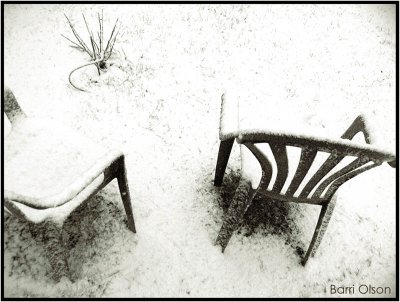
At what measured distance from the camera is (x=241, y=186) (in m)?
1.67

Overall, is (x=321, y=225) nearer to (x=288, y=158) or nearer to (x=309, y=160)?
(x=288, y=158)

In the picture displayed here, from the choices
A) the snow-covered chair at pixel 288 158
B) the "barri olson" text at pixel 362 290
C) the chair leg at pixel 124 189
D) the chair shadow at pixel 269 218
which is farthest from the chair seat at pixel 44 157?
the "barri olson" text at pixel 362 290

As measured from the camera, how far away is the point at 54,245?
1.50 m

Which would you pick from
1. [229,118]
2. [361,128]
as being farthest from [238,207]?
[361,128]

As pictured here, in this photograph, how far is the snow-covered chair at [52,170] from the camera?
53.5 inches

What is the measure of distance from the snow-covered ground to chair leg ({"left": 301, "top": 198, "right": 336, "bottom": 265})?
0.39ft

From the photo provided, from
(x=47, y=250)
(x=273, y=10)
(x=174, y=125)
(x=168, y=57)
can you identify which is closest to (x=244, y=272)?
(x=47, y=250)

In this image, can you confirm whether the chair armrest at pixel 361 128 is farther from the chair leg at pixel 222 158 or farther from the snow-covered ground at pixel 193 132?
the chair leg at pixel 222 158

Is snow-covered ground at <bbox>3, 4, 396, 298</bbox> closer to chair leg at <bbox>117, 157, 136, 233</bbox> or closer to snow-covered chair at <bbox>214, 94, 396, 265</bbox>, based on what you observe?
chair leg at <bbox>117, 157, 136, 233</bbox>

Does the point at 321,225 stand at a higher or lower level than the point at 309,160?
lower

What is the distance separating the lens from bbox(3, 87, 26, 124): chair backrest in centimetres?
165

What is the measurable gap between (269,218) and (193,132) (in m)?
1.08

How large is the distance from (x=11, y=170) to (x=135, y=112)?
4.79ft

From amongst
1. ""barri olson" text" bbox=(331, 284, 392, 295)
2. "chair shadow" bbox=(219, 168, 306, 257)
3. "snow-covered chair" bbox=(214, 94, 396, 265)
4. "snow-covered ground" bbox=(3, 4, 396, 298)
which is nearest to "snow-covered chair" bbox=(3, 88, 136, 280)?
"snow-covered ground" bbox=(3, 4, 396, 298)
